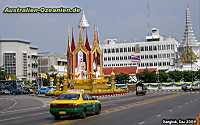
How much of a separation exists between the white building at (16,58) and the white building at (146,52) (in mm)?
28199

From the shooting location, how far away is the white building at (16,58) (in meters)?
170

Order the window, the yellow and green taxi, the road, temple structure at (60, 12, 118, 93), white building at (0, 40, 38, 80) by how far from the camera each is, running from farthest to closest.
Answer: white building at (0, 40, 38, 80) < the window < temple structure at (60, 12, 118, 93) < the yellow and green taxi < the road

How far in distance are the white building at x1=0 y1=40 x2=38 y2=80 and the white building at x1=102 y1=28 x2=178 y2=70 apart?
2820cm

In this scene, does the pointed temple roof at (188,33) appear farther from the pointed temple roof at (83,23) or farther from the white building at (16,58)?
the pointed temple roof at (83,23)

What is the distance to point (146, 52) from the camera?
171 meters

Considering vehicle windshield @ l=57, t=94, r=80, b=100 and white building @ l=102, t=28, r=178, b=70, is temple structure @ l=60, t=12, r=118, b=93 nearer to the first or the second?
vehicle windshield @ l=57, t=94, r=80, b=100

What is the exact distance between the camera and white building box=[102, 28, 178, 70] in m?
167

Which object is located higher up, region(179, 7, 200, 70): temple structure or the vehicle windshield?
region(179, 7, 200, 70): temple structure

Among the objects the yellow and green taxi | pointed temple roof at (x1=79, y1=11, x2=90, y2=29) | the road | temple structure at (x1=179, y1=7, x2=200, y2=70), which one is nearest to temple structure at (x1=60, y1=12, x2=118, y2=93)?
pointed temple roof at (x1=79, y1=11, x2=90, y2=29)

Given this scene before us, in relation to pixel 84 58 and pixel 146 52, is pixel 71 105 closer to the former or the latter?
pixel 84 58

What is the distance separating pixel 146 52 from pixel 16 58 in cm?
4630

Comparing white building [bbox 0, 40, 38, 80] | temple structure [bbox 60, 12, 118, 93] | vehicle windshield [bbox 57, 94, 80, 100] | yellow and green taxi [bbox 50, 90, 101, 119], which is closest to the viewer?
yellow and green taxi [bbox 50, 90, 101, 119]

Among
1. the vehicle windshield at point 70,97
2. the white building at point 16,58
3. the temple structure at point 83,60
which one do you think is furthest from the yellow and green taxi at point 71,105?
the white building at point 16,58

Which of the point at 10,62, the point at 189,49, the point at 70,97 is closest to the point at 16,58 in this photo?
the point at 10,62
